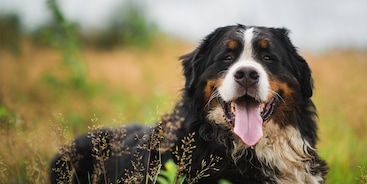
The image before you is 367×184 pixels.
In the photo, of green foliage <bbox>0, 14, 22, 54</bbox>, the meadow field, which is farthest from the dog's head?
green foliage <bbox>0, 14, 22, 54</bbox>

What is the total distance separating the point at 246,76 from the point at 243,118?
1.18 ft

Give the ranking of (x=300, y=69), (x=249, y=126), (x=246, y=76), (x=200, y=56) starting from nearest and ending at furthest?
1. (x=246, y=76)
2. (x=249, y=126)
3. (x=300, y=69)
4. (x=200, y=56)

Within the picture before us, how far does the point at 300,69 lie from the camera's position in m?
4.41

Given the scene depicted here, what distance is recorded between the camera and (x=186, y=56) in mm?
4652

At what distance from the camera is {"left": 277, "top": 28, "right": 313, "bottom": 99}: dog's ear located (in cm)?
435

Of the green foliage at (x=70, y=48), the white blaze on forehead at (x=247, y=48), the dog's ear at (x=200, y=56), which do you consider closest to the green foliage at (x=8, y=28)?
the green foliage at (x=70, y=48)

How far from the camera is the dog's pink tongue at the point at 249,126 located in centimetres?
401

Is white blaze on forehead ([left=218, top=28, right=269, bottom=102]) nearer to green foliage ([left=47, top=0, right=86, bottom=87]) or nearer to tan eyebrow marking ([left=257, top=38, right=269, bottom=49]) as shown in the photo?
tan eyebrow marking ([left=257, top=38, right=269, bottom=49])

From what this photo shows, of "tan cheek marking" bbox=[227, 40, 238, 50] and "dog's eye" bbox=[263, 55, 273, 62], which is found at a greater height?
"tan cheek marking" bbox=[227, 40, 238, 50]

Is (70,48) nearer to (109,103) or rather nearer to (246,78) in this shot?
(109,103)

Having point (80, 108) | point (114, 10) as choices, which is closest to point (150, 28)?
point (80, 108)

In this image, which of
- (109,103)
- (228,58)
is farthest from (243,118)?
(109,103)

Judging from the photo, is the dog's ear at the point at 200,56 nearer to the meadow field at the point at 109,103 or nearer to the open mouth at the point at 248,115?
the meadow field at the point at 109,103

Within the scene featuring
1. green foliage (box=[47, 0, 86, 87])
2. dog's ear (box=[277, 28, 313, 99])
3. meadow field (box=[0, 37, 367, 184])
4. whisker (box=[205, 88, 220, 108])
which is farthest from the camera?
green foliage (box=[47, 0, 86, 87])
